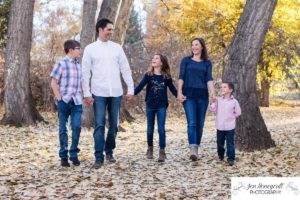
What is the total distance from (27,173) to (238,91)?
377cm

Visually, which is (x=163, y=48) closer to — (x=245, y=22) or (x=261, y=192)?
(x=245, y=22)

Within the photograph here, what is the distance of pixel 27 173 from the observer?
6.93 meters

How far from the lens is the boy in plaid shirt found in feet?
22.9

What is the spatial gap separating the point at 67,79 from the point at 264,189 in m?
3.23

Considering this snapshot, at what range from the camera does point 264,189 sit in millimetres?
5156

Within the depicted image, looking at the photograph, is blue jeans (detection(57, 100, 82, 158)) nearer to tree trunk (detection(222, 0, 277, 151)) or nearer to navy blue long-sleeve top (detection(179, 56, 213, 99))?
navy blue long-sleeve top (detection(179, 56, 213, 99))

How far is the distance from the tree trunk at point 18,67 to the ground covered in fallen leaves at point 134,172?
2.94 metres

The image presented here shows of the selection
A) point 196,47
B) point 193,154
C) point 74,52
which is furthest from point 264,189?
point 74,52

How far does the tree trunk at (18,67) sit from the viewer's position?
13133 mm

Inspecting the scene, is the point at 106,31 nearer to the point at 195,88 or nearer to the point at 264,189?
the point at 195,88

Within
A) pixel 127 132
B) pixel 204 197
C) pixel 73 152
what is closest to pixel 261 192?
pixel 204 197

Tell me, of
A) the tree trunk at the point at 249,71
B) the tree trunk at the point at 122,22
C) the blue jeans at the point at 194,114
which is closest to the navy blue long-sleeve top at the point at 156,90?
the blue jeans at the point at 194,114

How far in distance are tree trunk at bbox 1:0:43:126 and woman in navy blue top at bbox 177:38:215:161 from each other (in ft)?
22.1

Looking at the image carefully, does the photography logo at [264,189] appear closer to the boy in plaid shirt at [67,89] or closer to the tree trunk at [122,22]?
the boy in plaid shirt at [67,89]
